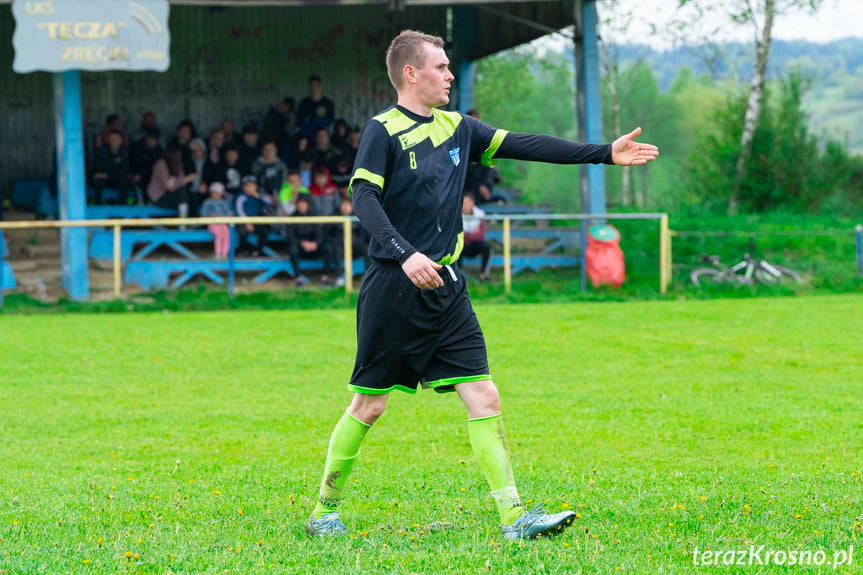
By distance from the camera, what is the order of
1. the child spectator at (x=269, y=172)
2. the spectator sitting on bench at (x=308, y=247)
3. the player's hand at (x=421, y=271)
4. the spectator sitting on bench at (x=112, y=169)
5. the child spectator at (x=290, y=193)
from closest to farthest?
the player's hand at (x=421, y=271) < the spectator sitting on bench at (x=308, y=247) < the child spectator at (x=290, y=193) < the child spectator at (x=269, y=172) < the spectator sitting on bench at (x=112, y=169)

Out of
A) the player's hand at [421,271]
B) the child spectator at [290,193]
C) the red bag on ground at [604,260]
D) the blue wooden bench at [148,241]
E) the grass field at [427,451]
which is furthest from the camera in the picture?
the child spectator at [290,193]

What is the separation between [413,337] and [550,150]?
3.39 feet

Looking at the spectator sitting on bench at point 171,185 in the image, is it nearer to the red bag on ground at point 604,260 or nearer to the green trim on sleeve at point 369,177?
the red bag on ground at point 604,260

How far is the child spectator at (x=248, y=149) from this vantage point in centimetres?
2039

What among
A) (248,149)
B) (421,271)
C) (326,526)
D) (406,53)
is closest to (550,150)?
(406,53)

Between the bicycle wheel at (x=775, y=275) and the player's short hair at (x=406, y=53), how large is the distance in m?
A: 15.2

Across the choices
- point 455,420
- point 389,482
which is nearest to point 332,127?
point 455,420

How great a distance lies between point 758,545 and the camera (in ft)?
14.9

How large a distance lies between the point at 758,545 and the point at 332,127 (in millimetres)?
18366

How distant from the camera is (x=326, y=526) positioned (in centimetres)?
501

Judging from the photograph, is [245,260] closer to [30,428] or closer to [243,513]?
[30,428]

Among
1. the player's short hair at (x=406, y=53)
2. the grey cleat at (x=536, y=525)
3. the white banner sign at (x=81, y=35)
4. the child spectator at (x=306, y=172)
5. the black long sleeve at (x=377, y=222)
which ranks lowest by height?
the grey cleat at (x=536, y=525)

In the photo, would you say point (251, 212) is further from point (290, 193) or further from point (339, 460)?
point (339, 460)

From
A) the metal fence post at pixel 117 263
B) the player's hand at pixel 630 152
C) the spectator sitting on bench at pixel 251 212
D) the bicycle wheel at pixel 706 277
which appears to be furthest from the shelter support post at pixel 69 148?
the player's hand at pixel 630 152
